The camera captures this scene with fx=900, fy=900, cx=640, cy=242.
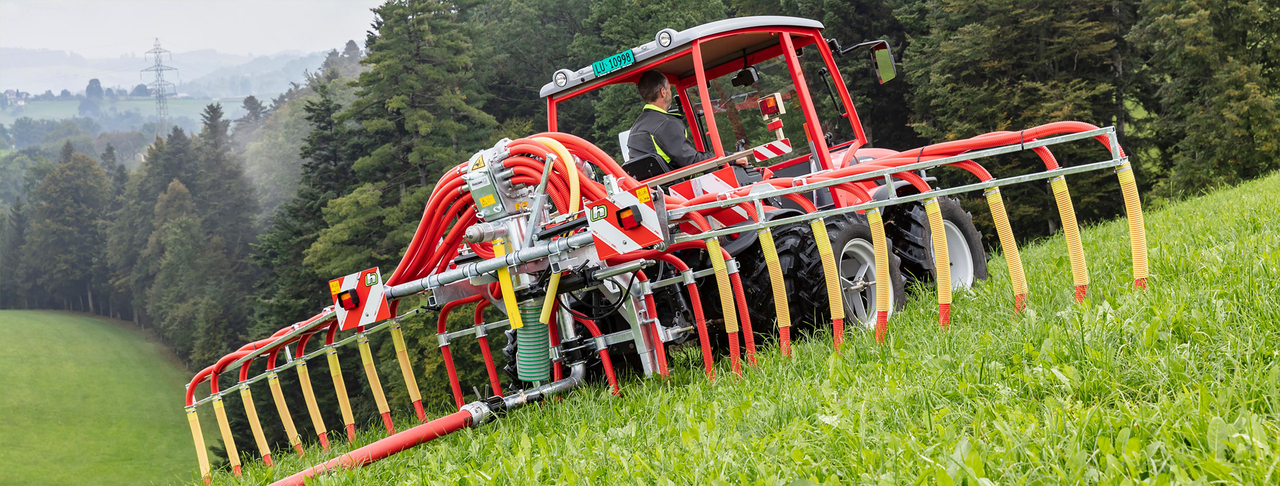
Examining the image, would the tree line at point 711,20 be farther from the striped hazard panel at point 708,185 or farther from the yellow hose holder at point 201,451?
the yellow hose holder at point 201,451

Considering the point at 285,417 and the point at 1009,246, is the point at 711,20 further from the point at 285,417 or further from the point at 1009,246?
the point at 1009,246

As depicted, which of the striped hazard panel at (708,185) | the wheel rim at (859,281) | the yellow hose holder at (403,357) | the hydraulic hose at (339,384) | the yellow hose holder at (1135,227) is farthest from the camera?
the hydraulic hose at (339,384)

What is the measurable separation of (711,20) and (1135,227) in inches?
1347

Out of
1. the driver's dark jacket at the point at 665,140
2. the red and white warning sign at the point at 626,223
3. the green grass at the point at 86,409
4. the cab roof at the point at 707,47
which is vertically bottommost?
the green grass at the point at 86,409

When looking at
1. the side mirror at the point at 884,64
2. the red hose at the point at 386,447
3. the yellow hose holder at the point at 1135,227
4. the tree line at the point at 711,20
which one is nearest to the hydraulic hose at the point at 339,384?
the red hose at the point at 386,447

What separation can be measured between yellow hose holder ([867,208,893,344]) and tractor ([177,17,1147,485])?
0.01 m

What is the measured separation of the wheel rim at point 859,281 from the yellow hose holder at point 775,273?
763mm

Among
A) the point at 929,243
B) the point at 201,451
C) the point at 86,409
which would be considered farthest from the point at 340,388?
the point at 86,409

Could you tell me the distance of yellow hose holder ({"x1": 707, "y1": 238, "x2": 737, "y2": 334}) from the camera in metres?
4.21

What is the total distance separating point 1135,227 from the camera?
368 centimetres

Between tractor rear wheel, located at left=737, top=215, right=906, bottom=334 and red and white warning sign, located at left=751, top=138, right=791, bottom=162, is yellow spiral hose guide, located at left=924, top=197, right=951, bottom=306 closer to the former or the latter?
tractor rear wheel, located at left=737, top=215, right=906, bottom=334

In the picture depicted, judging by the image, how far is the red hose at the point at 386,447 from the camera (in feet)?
13.6

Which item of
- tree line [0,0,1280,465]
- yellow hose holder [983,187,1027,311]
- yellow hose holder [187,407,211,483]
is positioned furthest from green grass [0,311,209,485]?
yellow hose holder [983,187,1027,311]

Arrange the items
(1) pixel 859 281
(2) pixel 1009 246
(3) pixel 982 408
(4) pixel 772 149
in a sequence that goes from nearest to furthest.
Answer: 1. (3) pixel 982 408
2. (2) pixel 1009 246
3. (1) pixel 859 281
4. (4) pixel 772 149
